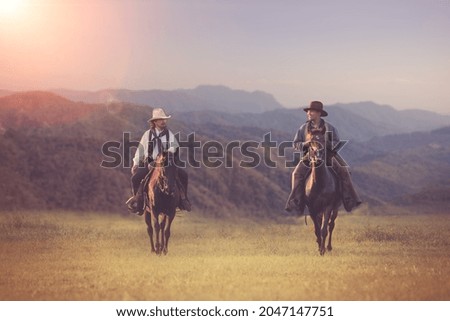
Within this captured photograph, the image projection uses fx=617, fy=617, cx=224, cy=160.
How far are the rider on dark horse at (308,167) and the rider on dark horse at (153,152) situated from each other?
287 cm

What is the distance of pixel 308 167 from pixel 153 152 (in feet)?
13.2

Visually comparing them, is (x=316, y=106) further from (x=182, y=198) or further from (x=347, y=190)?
(x=182, y=198)

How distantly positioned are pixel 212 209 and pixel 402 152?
125ft

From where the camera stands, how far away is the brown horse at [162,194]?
49.4 ft

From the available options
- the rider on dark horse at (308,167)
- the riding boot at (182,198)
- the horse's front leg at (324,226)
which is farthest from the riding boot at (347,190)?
the riding boot at (182,198)

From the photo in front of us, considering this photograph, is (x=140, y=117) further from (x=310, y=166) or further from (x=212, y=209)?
(x=310, y=166)

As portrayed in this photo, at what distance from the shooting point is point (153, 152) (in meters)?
→ 15.9

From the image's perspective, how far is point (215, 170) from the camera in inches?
1924

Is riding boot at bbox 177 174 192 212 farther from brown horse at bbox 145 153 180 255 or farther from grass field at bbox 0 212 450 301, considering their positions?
grass field at bbox 0 212 450 301

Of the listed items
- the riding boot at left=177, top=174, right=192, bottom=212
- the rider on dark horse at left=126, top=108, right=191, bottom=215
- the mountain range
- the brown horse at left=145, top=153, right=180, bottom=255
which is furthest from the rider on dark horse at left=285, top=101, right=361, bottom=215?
the mountain range

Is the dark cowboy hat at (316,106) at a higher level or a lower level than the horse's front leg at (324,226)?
higher

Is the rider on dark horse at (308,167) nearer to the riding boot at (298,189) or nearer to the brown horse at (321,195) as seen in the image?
the riding boot at (298,189)

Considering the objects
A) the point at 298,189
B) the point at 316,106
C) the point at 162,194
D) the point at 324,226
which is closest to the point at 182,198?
the point at 162,194
